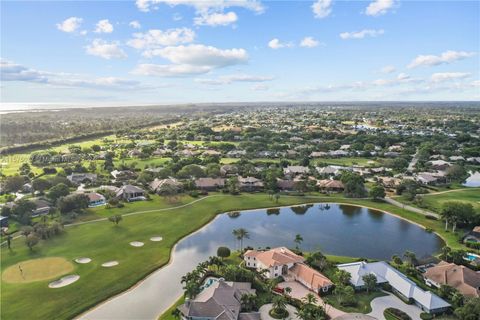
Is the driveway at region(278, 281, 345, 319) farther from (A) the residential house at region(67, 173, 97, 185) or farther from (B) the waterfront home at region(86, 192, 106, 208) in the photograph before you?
(A) the residential house at region(67, 173, 97, 185)

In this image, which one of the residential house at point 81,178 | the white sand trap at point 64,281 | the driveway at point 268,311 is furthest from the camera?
the residential house at point 81,178

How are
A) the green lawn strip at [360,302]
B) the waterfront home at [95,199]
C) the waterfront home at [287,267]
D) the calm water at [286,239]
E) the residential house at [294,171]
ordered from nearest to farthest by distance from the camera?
the green lawn strip at [360,302] → the calm water at [286,239] → the waterfront home at [287,267] → the waterfront home at [95,199] → the residential house at [294,171]

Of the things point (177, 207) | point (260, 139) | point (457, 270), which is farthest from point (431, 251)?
point (260, 139)

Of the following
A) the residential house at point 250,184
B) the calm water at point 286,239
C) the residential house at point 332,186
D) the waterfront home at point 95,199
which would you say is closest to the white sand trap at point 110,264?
the calm water at point 286,239

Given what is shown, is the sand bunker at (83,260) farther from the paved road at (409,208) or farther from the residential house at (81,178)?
the paved road at (409,208)

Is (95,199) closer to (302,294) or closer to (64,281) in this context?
(64,281)

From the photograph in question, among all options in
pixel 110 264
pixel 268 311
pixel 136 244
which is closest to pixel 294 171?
pixel 136 244

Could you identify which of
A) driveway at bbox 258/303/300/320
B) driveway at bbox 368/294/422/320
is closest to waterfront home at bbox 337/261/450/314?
driveway at bbox 368/294/422/320
